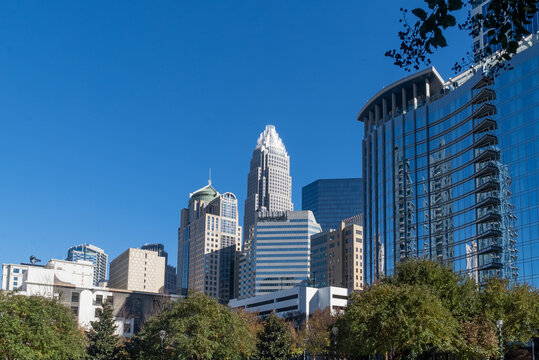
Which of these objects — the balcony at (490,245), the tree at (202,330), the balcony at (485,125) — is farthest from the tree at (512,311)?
the balcony at (485,125)

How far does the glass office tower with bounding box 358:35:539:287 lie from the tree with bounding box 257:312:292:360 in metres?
18.3

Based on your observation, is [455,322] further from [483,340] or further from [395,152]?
[395,152]

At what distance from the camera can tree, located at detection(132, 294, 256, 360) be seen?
2382 inches

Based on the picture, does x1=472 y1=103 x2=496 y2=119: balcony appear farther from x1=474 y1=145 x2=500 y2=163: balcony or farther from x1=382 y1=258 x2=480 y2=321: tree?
x1=382 y1=258 x2=480 y2=321: tree

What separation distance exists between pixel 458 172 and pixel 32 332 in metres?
89.7

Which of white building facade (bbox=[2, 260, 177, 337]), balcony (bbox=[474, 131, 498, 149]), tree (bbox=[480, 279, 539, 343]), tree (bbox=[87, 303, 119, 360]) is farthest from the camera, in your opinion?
white building facade (bbox=[2, 260, 177, 337])

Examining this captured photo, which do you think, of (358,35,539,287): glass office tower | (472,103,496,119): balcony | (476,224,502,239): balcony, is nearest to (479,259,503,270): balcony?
(358,35,539,287): glass office tower

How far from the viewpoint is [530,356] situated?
74.2 metres

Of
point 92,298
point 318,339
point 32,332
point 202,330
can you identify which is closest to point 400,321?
point 202,330

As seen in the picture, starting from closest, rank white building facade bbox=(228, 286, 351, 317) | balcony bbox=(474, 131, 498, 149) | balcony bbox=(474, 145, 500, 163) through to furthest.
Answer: balcony bbox=(474, 145, 500, 163), balcony bbox=(474, 131, 498, 149), white building facade bbox=(228, 286, 351, 317)

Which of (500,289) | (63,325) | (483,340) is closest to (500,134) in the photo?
(500,289)

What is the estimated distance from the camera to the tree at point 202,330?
198 ft

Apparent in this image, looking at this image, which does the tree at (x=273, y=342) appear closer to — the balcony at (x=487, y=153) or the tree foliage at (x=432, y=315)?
the tree foliage at (x=432, y=315)

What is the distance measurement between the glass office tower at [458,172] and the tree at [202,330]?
3614 centimetres
